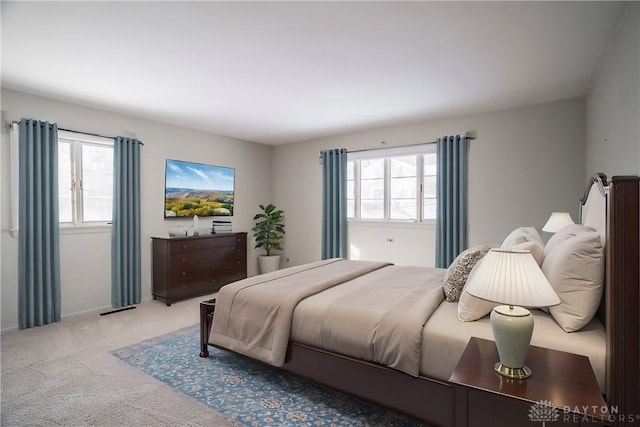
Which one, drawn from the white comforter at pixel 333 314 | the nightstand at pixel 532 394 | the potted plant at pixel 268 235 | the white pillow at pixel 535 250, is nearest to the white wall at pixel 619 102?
the white pillow at pixel 535 250

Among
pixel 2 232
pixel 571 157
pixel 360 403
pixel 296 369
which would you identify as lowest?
pixel 360 403

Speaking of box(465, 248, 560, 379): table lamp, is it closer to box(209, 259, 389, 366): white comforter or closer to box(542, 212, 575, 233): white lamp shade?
box(209, 259, 389, 366): white comforter

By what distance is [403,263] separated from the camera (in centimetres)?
519

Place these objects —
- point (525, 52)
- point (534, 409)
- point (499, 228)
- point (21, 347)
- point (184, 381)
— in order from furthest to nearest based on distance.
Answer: point (499, 228) → point (21, 347) → point (525, 52) → point (184, 381) → point (534, 409)

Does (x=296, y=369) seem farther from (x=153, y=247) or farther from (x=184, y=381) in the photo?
(x=153, y=247)

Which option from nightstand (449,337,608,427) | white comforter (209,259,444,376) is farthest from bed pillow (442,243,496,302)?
nightstand (449,337,608,427)

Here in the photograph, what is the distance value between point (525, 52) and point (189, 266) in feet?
14.9

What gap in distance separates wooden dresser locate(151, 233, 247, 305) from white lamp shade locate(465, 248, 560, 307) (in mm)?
4102

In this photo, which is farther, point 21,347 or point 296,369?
point 21,347

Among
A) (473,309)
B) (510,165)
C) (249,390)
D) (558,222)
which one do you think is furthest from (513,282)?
(510,165)

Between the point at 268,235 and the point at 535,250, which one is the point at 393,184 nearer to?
the point at 268,235

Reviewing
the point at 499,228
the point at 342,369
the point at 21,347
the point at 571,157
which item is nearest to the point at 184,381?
the point at 342,369

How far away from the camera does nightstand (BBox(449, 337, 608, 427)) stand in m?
1.18

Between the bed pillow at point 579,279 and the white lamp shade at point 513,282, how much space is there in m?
0.32
